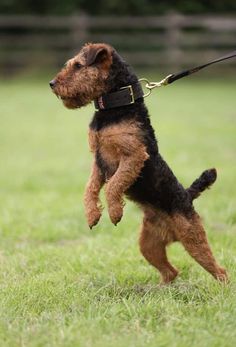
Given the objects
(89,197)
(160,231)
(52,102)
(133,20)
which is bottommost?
(160,231)

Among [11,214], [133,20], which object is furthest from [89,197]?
[133,20]

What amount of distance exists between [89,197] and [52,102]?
16448 millimetres

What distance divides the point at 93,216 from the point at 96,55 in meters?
1.15

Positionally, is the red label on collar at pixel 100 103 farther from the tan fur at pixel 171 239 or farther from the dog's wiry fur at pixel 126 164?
the tan fur at pixel 171 239

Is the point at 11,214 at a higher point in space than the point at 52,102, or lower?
lower

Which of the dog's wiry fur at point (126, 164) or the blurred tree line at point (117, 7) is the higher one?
the blurred tree line at point (117, 7)

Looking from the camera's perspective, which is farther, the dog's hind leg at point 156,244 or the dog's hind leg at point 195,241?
the dog's hind leg at point 156,244

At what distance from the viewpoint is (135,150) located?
4.44m

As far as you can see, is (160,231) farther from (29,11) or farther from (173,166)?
(29,11)

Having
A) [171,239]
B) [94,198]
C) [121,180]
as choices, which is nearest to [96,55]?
[121,180]

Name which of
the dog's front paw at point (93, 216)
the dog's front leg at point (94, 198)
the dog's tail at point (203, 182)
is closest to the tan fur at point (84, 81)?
the dog's front leg at point (94, 198)

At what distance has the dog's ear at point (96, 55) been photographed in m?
4.56

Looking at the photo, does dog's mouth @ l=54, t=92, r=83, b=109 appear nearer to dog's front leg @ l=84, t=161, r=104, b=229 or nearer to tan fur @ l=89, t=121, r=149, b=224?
tan fur @ l=89, t=121, r=149, b=224

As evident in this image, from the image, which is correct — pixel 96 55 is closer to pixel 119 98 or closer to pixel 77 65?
pixel 77 65
